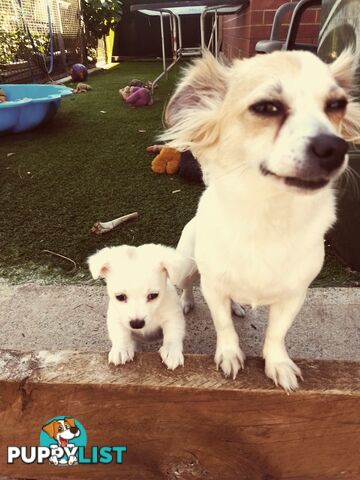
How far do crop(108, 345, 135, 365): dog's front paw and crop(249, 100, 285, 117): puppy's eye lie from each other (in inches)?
29.8

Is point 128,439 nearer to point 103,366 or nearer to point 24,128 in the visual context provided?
point 103,366

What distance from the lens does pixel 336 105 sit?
42.6 inches

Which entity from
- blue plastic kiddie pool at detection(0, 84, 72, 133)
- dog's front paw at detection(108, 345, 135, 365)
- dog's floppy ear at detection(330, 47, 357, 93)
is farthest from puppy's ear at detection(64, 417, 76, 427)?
blue plastic kiddie pool at detection(0, 84, 72, 133)

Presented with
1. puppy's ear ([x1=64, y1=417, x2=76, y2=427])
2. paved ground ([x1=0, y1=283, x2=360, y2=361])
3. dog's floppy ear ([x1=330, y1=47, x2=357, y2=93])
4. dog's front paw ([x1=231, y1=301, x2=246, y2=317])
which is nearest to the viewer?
puppy's ear ([x1=64, y1=417, x2=76, y2=427])

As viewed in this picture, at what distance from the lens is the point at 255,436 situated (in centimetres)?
115

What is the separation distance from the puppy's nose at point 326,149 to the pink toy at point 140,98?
460cm

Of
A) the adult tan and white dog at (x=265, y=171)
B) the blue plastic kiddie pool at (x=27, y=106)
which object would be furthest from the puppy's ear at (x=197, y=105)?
the blue plastic kiddie pool at (x=27, y=106)

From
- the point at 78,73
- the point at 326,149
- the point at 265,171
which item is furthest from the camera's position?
the point at 78,73

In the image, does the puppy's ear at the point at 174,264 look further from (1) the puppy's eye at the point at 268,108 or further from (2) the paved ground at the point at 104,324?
(1) the puppy's eye at the point at 268,108

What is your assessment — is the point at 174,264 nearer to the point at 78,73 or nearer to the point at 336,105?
the point at 336,105

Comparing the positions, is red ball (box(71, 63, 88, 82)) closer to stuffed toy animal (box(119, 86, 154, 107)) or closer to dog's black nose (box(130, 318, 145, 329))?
stuffed toy animal (box(119, 86, 154, 107))

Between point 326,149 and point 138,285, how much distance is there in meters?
0.71

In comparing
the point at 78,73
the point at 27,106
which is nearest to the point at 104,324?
the point at 27,106

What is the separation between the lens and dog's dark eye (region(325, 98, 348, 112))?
107 cm
